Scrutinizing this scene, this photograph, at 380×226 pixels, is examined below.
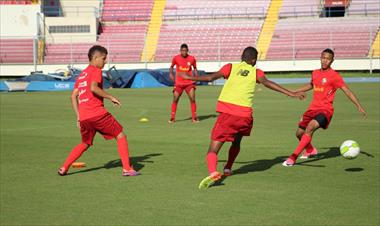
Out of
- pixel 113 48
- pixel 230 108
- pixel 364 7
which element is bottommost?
pixel 113 48

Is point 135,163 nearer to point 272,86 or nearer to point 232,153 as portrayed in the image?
point 232,153

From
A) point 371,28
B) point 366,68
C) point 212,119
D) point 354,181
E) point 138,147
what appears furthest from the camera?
point 371,28

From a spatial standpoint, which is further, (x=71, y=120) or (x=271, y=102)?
(x=271, y=102)

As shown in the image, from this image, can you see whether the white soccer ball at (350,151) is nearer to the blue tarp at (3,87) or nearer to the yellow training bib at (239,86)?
the yellow training bib at (239,86)

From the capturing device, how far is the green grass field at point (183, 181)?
28.3ft

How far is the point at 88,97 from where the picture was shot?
36.8ft

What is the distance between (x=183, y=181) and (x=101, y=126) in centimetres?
150

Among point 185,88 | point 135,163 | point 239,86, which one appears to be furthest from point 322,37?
point 239,86

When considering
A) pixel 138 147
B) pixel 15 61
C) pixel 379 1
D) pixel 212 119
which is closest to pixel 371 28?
pixel 379 1

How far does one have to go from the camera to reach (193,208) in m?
8.97

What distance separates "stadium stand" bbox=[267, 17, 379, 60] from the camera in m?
50.5

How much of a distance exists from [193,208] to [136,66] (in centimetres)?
4293

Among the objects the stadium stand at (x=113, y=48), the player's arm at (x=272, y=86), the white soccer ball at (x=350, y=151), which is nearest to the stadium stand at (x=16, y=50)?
the stadium stand at (x=113, y=48)

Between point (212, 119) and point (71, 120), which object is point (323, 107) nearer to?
point (212, 119)
